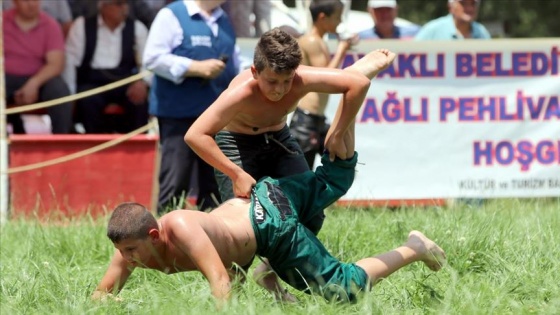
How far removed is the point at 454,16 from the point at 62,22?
11.7 feet

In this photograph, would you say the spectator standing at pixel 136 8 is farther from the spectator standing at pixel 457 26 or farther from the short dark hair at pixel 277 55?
the short dark hair at pixel 277 55

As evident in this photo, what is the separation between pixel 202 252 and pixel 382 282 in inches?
51.8

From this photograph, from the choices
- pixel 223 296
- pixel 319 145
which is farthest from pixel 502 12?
pixel 223 296

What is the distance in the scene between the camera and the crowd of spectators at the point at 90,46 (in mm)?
10172

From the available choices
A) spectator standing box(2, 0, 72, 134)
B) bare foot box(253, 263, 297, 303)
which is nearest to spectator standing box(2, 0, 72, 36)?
spectator standing box(2, 0, 72, 134)

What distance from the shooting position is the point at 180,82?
8.62 metres

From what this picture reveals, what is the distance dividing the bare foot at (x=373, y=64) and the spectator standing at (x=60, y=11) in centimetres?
541

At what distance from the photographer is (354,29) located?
1523cm

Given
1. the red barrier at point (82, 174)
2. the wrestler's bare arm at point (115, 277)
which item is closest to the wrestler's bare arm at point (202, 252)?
the wrestler's bare arm at point (115, 277)

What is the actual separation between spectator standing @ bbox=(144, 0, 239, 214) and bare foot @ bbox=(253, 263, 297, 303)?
9.45 ft

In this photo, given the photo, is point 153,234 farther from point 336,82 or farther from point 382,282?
point 382,282

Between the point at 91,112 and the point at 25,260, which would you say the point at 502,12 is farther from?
the point at 25,260

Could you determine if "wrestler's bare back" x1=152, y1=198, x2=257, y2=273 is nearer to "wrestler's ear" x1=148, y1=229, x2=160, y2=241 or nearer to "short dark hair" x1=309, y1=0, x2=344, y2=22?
"wrestler's ear" x1=148, y1=229, x2=160, y2=241

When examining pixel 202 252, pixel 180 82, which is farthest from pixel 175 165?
pixel 202 252
